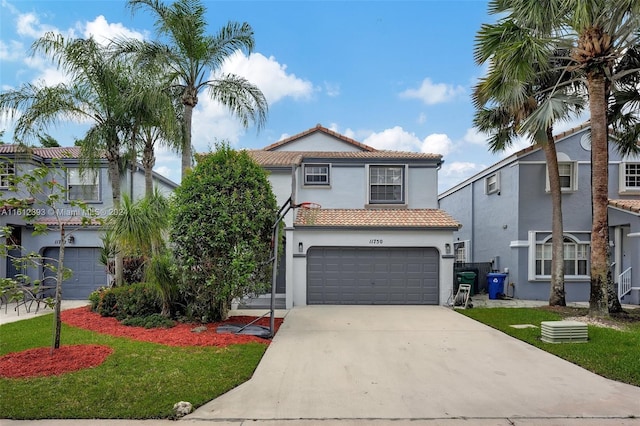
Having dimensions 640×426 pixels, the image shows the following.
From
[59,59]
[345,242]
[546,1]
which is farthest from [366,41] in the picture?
[59,59]

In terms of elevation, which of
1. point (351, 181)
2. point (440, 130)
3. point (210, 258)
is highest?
point (440, 130)

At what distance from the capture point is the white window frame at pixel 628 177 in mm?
14648

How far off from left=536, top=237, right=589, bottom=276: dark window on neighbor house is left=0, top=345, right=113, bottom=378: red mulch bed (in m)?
14.9

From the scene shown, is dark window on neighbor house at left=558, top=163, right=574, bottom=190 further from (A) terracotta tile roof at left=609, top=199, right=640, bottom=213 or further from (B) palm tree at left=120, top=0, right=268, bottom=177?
(B) palm tree at left=120, top=0, right=268, bottom=177

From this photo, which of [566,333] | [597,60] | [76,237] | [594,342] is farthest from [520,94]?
[76,237]

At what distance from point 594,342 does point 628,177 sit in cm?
1073

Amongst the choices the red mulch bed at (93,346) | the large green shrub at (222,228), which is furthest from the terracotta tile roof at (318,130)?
the red mulch bed at (93,346)

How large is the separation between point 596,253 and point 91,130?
49.6ft

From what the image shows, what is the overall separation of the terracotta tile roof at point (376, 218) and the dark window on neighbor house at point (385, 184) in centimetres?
66

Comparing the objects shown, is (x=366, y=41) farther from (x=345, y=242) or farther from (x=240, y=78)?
(x=345, y=242)

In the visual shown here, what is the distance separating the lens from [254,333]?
328 inches

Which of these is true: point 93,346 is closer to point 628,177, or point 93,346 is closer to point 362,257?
point 362,257

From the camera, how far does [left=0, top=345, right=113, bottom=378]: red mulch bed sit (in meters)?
5.66

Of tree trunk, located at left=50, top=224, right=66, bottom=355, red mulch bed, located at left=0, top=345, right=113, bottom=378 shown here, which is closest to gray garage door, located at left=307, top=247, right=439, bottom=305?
red mulch bed, located at left=0, top=345, right=113, bottom=378
